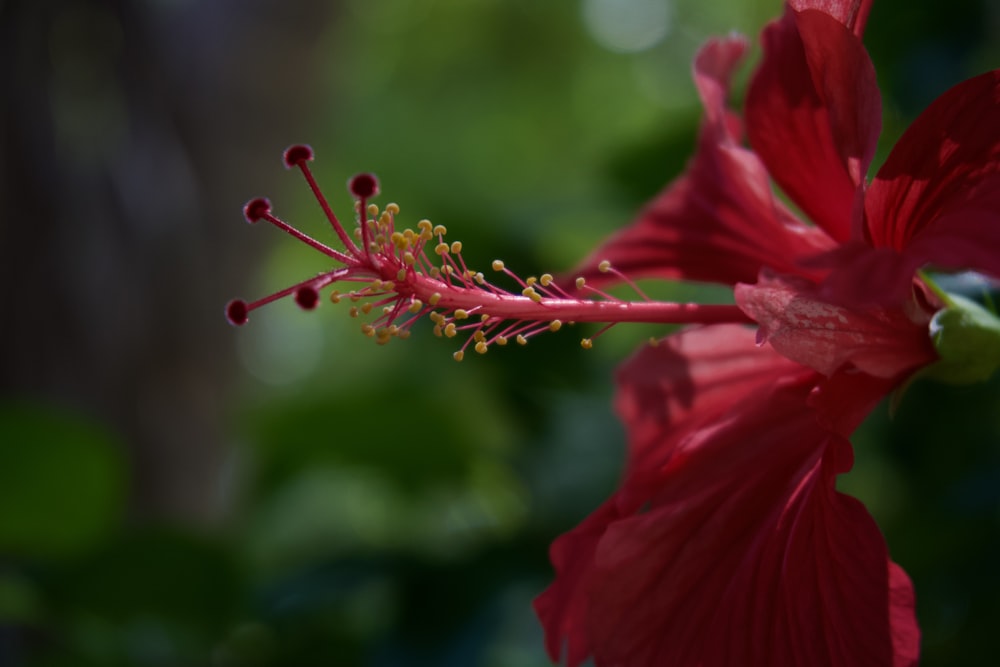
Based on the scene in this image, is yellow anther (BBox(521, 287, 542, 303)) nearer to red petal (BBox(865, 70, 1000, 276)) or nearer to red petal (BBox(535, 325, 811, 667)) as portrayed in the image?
red petal (BBox(535, 325, 811, 667))

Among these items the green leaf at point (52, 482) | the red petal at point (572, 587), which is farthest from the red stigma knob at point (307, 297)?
the green leaf at point (52, 482)

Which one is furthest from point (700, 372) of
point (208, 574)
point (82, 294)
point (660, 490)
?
point (82, 294)

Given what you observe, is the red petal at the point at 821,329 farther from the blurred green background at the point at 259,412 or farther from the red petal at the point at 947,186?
the blurred green background at the point at 259,412

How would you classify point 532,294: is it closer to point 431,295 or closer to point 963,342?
point 431,295

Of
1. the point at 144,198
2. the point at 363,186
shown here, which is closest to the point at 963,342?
the point at 363,186

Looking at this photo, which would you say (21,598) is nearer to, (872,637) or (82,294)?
(82,294)
